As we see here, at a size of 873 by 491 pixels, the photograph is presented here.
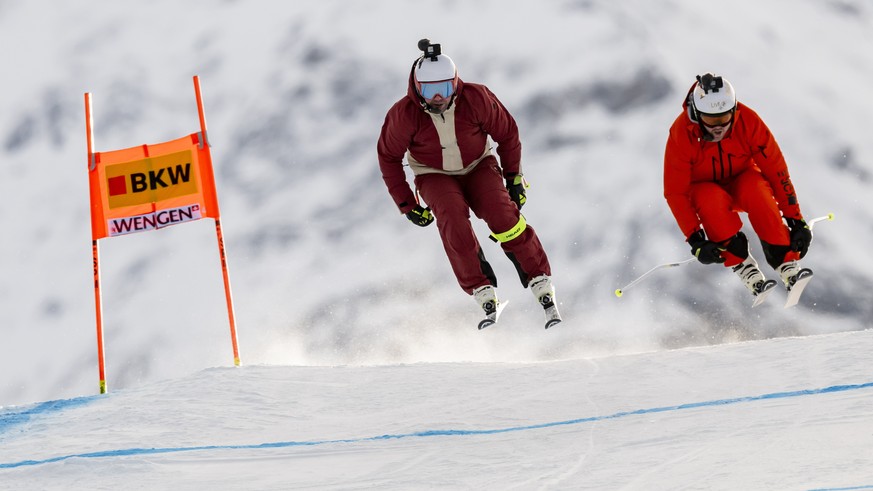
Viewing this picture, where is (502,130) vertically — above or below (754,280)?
above

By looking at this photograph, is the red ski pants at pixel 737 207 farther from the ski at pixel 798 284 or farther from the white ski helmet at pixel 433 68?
the white ski helmet at pixel 433 68

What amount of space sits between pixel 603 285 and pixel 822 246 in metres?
23.3

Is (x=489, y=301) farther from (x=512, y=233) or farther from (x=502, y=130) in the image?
(x=502, y=130)

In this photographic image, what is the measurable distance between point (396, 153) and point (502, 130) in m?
0.74

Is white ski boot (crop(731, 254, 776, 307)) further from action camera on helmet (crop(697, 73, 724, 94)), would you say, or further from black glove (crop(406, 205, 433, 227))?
black glove (crop(406, 205, 433, 227))

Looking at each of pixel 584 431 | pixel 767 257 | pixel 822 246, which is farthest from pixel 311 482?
pixel 822 246

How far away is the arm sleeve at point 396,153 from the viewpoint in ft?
23.7

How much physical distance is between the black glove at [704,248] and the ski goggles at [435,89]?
1.85 m

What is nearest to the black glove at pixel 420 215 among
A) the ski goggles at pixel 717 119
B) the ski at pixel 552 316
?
the ski at pixel 552 316

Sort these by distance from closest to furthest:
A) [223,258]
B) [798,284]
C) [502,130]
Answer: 1. [798,284]
2. [502,130]
3. [223,258]

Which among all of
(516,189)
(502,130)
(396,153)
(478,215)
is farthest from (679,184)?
(396,153)

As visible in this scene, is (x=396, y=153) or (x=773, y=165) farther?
(x=396, y=153)

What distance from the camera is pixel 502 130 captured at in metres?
7.41

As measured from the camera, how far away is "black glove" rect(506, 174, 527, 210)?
7562mm
